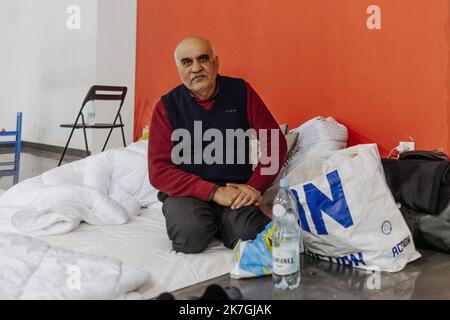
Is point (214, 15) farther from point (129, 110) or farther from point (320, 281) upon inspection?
Answer: point (320, 281)

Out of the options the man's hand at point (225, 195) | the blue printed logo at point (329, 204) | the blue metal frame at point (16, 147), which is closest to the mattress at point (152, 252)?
the man's hand at point (225, 195)

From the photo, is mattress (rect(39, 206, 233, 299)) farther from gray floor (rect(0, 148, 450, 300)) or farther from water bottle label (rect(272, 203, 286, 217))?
water bottle label (rect(272, 203, 286, 217))

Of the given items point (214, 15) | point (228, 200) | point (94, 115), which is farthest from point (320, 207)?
point (94, 115)

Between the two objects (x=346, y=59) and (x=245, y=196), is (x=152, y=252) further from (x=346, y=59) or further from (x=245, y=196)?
(x=346, y=59)

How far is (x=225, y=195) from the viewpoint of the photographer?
1.64 meters

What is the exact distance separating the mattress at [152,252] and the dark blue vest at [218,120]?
28 centimetres

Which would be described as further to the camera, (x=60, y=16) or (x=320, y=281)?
(x=60, y=16)

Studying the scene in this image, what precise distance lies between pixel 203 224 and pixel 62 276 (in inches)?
20.4

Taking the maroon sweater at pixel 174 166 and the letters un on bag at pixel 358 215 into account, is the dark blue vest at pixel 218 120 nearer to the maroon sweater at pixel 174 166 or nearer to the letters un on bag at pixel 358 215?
the maroon sweater at pixel 174 166

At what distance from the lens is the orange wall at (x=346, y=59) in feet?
6.34

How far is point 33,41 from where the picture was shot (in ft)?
19.0

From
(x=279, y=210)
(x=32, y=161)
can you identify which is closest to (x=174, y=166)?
(x=279, y=210)

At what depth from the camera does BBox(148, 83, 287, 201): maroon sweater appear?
1.67 meters

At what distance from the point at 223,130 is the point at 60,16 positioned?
4315 millimetres
